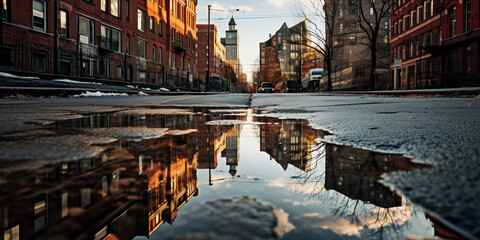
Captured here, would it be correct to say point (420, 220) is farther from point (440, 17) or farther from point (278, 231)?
point (440, 17)

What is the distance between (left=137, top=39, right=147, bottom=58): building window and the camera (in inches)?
1158

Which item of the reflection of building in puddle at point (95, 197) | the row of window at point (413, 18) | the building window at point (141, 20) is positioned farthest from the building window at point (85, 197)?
the row of window at point (413, 18)

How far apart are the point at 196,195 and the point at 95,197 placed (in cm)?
25

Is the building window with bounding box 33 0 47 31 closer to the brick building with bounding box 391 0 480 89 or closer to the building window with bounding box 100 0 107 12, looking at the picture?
the building window with bounding box 100 0 107 12

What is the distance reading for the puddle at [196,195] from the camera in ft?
2.03

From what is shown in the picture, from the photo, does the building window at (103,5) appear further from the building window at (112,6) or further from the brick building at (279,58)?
the brick building at (279,58)

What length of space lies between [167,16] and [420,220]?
37791 mm

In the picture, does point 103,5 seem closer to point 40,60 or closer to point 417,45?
point 40,60

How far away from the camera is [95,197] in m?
0.77

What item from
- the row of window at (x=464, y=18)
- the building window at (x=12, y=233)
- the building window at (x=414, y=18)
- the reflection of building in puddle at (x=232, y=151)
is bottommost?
the building window at (x=12, y=233)

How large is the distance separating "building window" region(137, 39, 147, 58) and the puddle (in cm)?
3004

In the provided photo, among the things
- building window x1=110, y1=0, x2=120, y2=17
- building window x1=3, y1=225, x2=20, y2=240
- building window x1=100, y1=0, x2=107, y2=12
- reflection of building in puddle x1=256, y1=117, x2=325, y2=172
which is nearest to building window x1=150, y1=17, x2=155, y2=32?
building window x1=110, y1=0, x2=120, y2=17

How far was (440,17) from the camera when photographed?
26.8 m

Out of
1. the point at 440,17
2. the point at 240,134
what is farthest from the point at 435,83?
the point at 240,134
